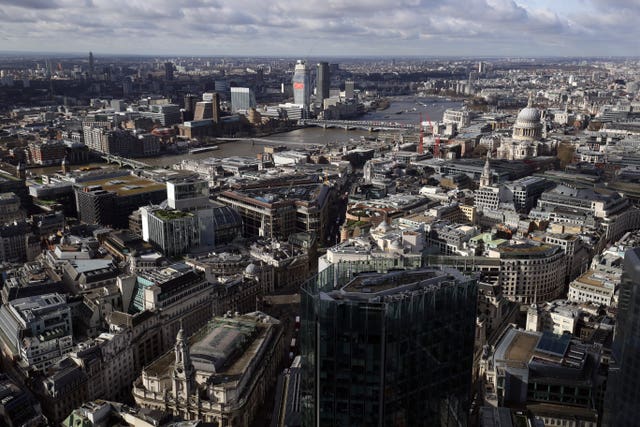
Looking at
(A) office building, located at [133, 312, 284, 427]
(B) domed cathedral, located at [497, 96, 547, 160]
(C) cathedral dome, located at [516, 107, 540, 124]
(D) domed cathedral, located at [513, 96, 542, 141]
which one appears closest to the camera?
(A) office building, located at [133, 312, 284, 427]

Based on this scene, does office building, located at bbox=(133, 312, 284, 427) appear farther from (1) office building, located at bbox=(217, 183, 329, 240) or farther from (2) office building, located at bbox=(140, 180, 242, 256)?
(1) office building, located at bbox=(217, 183, 329, 240)

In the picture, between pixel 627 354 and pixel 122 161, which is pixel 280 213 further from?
pixel 122 161

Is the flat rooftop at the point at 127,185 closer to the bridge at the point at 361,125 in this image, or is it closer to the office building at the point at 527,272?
the office building at the point at 527,272

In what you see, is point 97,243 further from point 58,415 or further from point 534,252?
point 534,252

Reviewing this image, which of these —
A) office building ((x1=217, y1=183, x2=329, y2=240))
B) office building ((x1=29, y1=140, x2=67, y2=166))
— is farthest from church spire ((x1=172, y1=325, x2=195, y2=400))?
office building ((x1=29, y1=140, x2=67, y2=166))

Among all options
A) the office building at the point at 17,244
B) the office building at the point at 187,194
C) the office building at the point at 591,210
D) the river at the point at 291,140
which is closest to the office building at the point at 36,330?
the office building at the point at 17,244

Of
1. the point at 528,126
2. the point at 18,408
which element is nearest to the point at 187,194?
the point at 18,408
